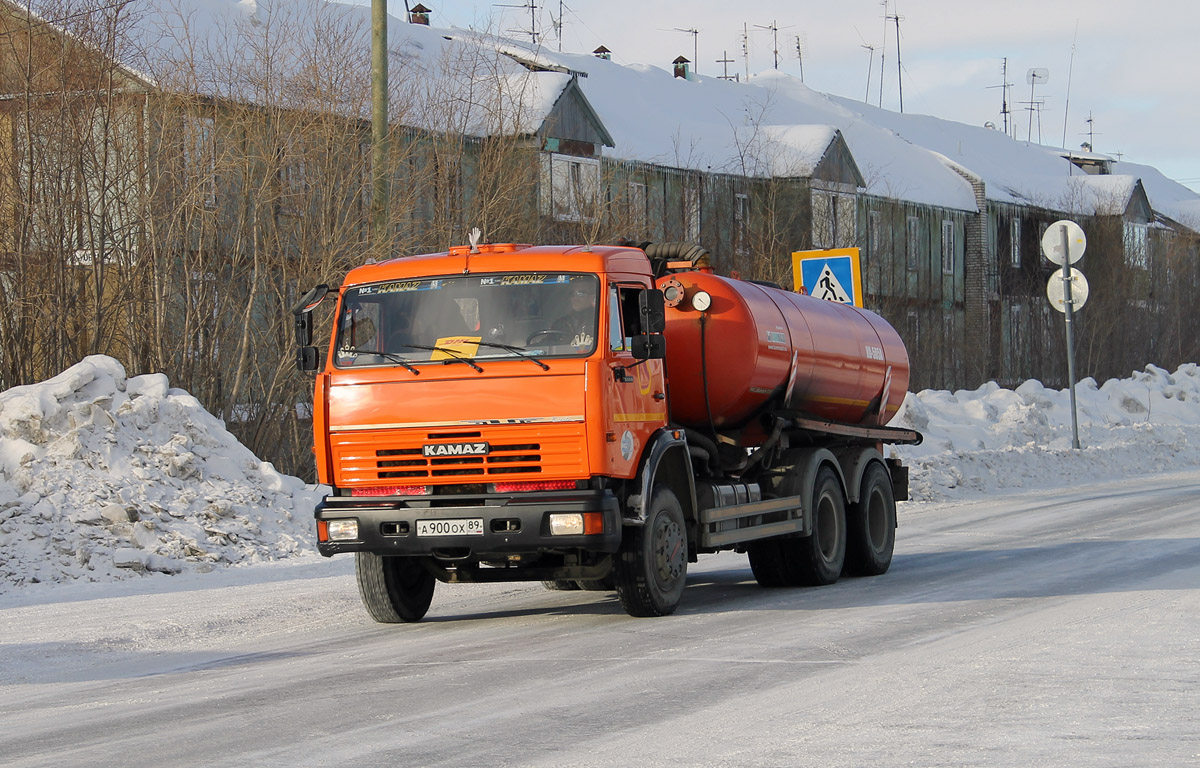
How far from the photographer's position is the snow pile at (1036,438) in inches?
916

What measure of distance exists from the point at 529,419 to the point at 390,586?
1.88 metres

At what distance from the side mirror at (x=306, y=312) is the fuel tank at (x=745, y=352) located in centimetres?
282

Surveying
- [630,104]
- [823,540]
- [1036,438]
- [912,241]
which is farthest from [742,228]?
[823,540]

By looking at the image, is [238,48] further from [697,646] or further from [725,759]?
[725,759]

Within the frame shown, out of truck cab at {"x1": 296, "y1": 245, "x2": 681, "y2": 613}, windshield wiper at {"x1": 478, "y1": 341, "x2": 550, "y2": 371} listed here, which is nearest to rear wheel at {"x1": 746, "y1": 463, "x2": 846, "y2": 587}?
truck cab at {"x1": 296, "y1": 245, "x2": 681, "y2": 613}

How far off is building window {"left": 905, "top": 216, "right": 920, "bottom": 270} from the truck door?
46.8 metres

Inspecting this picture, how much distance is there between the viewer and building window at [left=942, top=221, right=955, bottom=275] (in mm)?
58562

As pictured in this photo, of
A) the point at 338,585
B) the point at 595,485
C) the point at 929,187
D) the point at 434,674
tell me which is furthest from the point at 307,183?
A: the point at 929,187

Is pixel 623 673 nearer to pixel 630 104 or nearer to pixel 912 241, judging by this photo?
pixel 630 104

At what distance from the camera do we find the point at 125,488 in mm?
13906

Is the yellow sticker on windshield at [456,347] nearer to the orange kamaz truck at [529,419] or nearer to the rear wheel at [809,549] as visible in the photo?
the orange kamaz truck at [529,419]

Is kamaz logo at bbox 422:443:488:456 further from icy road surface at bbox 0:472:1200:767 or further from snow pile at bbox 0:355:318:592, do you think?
snow pile at bbox 0:355:318:592

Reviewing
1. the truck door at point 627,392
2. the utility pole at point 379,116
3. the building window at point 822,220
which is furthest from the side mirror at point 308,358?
the building window at point 822,220

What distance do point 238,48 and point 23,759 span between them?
17113 millimetres
